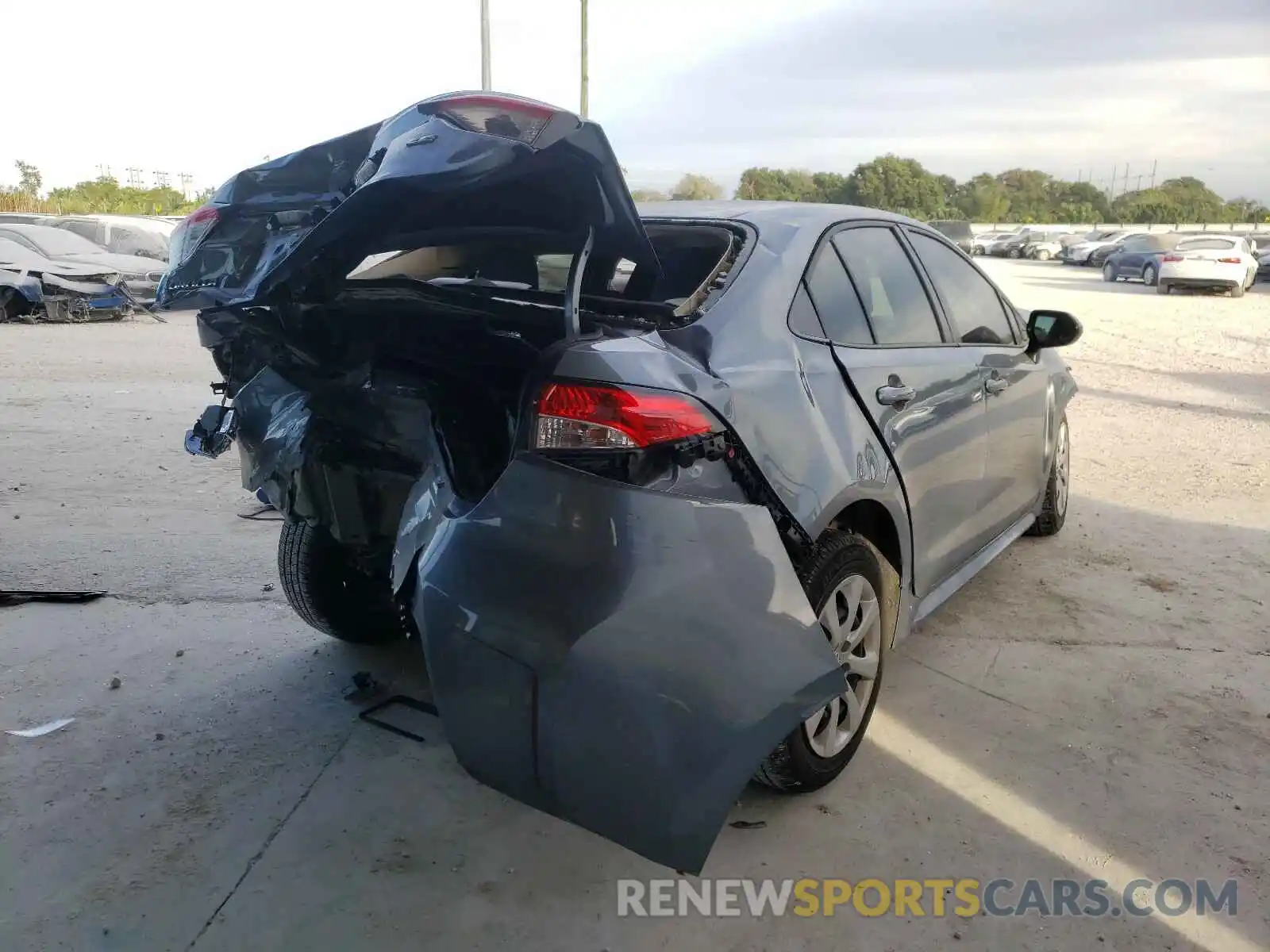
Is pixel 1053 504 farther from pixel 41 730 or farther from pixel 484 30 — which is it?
pixel 484 30

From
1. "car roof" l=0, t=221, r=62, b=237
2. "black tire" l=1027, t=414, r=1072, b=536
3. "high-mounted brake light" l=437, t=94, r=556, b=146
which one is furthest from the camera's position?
"car roof" l=0, t=221, r=62, b=237

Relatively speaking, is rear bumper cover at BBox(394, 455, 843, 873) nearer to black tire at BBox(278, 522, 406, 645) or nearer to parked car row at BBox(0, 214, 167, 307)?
black tire at BBox(278, 522, 406, 645)

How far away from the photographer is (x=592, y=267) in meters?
2.77

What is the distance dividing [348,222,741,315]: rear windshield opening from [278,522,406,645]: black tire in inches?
42.4

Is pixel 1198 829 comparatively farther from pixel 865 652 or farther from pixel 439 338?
pixel 439 338

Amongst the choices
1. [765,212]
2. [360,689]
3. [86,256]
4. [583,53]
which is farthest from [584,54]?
[360,689]

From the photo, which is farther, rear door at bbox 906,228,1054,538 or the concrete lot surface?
rear door at bbox 906,228,1054,538

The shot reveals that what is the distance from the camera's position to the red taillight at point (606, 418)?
6.99ft

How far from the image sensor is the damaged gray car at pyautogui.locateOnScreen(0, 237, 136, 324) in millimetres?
15016

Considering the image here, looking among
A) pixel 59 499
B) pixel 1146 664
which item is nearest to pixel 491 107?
pixel 1146 664

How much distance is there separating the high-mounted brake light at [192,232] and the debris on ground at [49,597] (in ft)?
7.32

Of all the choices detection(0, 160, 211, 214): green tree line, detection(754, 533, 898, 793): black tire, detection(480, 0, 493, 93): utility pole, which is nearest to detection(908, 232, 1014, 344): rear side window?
detection(754, 533, 898, 793): black tire

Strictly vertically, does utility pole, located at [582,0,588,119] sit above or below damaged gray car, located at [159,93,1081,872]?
above

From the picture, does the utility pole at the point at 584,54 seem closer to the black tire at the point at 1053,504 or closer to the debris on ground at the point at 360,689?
the black tire at the point at 1053,504
